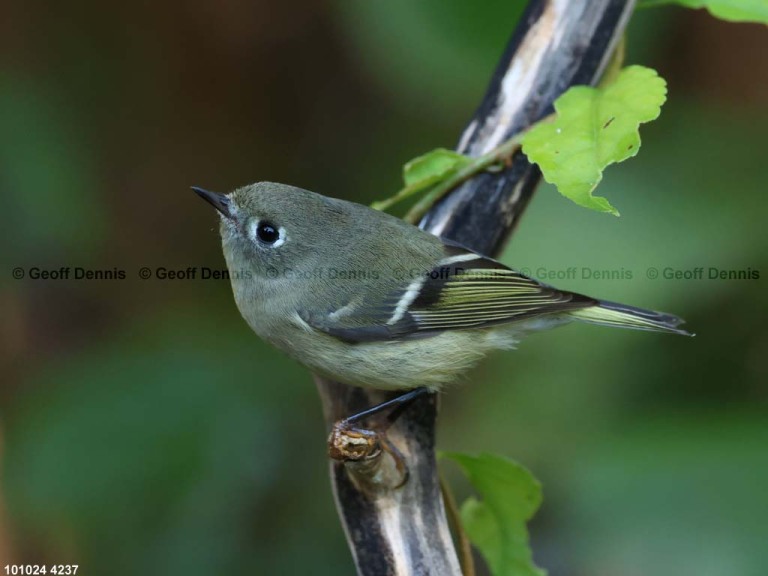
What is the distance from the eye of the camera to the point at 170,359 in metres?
2.99

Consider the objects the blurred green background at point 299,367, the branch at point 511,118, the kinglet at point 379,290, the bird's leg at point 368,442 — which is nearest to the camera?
the bird's leg at point 368,442

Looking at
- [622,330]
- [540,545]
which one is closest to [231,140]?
[622,330]

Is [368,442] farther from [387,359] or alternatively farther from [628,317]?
[628,317]

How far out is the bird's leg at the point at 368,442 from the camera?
6.00 ft

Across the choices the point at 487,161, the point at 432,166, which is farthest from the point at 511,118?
the point at 432,166

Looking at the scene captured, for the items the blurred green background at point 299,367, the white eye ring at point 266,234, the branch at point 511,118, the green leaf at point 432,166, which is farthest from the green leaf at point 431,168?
the blurred green background at point 299,367

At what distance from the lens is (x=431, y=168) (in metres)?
2.37

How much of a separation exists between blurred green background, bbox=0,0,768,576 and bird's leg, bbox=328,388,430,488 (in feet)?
2.54

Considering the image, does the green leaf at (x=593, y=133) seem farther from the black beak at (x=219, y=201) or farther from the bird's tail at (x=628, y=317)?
the black beak at (x=219, y=201)

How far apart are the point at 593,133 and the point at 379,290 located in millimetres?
763

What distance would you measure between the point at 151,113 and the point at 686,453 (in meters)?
2.60

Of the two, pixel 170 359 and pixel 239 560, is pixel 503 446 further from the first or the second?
pixel 170 359

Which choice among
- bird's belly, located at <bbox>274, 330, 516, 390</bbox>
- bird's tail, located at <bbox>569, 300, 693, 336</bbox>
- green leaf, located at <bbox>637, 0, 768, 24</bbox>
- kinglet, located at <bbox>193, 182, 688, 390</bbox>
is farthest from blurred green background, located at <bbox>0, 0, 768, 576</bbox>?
green leaf, located at <bbox>637, 0, 768, 24</bbox>

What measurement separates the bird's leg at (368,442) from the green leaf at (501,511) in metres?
0.16
